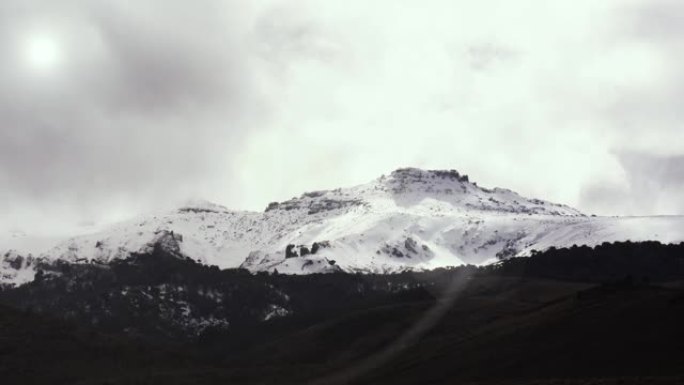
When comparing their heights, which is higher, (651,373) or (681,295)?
(681,295)

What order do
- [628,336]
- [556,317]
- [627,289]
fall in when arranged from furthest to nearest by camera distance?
[627,289] → [556,317] → [628,336]

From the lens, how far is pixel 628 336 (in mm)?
153750

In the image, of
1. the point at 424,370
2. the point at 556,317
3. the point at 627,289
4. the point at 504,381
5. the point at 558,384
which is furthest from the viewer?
the point at 627,289

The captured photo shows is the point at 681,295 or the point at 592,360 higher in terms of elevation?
the point at 681,295

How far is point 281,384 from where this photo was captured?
19888cm

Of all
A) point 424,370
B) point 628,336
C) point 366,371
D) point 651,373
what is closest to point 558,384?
point 651,373

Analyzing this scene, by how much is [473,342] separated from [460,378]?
29354 mm

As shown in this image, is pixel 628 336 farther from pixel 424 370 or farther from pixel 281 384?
pixel 281 384

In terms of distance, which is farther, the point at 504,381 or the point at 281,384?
the point at 281,384

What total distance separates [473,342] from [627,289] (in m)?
38.4

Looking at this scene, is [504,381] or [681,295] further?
[681,295]

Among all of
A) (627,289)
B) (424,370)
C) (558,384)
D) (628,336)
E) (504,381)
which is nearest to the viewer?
(558,384)

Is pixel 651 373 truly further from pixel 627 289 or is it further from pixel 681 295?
pixel 627 289

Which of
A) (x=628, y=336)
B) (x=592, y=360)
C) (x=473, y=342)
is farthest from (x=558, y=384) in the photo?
(x=473, y=342)
